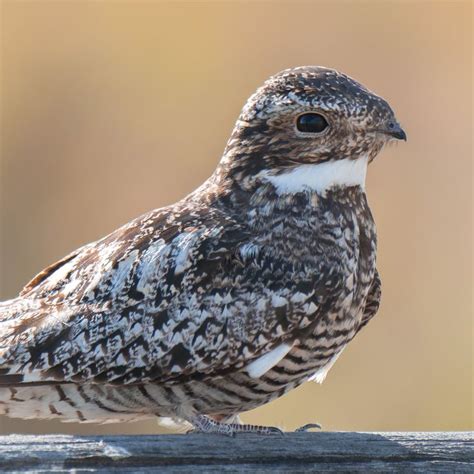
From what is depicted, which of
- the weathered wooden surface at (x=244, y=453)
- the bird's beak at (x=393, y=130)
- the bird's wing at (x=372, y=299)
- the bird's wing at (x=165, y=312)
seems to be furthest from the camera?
the bird's wing at (x=372, y=299)

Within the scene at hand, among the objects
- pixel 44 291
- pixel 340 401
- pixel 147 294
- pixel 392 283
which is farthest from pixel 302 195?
pixel 392 283

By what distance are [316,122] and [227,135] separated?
491 cm

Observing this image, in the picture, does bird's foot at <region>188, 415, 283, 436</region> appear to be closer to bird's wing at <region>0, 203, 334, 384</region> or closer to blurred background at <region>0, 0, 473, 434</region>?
bird's wing at <region>0, 203, 334, 384</region>

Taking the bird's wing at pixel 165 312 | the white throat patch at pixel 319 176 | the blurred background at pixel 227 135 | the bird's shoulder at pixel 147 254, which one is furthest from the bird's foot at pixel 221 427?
the blurred background at pixel 227 135

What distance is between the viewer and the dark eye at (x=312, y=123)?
163 inches

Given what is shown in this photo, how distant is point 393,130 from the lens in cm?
424

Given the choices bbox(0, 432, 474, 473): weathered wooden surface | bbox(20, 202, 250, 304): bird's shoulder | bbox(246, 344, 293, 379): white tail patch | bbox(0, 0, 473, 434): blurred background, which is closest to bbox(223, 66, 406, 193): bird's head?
bbox(20, 202, 250, 304): bird's shoulder

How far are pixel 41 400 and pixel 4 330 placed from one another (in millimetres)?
271

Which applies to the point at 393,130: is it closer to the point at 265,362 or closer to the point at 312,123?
the point at 312,123

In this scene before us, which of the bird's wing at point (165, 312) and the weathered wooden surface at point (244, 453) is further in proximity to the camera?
the bird's wing at point (165, 312)

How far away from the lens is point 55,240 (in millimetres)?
8242

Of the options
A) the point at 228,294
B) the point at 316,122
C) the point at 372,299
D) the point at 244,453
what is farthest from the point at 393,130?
the point at 244,453

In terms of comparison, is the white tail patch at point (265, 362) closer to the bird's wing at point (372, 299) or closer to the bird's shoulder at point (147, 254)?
the bird's shoulder at point (147, 254)

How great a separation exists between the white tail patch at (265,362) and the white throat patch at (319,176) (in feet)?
1.92
